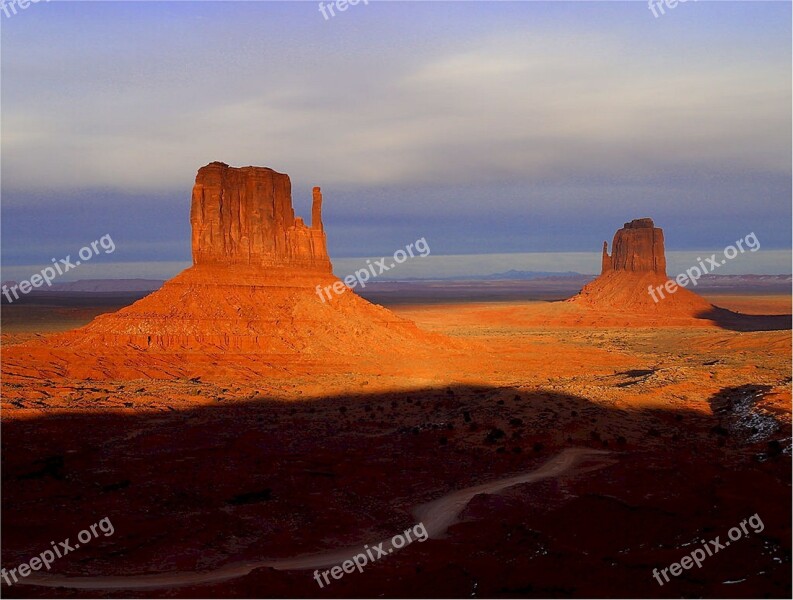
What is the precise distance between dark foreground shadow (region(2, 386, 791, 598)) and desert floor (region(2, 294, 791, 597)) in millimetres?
91

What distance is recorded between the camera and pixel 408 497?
23.4 meters

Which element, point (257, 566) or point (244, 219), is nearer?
point (257, 566)

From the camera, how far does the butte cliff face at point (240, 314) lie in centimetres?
5469

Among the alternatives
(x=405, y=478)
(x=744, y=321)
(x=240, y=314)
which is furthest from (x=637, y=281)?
(x=405, y=478)

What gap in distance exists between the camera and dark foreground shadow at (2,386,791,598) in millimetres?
15203

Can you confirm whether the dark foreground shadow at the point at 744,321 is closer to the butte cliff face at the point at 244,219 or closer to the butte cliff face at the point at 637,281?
the butte cliff face at the point at 637,281

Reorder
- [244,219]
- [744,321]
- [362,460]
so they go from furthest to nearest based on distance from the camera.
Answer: [744,321]
[244,219]
[362,460]

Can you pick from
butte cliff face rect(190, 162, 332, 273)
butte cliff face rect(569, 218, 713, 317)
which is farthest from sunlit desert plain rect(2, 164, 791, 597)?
butte cliff face rect(569, 218, 713, 317)

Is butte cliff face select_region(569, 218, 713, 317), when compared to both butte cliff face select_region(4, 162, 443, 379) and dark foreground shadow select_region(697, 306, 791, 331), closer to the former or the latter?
dark foreground shadow select_region(697, 306, 791, 331)

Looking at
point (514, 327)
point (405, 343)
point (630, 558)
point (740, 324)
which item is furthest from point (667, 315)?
point (630, 558)

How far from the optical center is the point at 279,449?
30.1 meters

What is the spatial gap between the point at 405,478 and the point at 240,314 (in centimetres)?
3846

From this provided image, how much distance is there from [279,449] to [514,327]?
292 feet

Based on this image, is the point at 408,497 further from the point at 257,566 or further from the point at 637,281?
the point at 637,281
